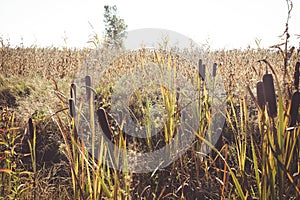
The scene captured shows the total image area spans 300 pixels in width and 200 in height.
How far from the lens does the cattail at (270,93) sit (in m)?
1.37

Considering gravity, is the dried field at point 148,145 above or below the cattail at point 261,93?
below

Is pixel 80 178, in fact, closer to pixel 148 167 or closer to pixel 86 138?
pixel 148 167

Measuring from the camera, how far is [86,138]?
305cm

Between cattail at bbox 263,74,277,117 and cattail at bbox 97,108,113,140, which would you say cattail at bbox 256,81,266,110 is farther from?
cattail at bbox 97,108,113,140

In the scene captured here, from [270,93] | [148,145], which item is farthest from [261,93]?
[148,145]

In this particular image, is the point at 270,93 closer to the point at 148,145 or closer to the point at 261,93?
the point at 261,93

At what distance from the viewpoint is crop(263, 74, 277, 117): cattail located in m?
1.37

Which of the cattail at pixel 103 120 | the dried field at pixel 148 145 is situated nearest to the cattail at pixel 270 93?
the dried field at pixel 148 145

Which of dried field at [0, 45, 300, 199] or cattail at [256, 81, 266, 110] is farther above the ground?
cattail at [256, 81, 266, 110]

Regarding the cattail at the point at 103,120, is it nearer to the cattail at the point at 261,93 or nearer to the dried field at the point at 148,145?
the dried field at the point at 148,145

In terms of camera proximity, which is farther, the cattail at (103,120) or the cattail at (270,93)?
the cattail at (103,120)

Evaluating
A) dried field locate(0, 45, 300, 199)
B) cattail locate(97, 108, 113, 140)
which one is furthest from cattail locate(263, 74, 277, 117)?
cattail locate(97, 108, 113, 140)

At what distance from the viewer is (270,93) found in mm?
1382

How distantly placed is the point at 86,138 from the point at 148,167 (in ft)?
2.20
